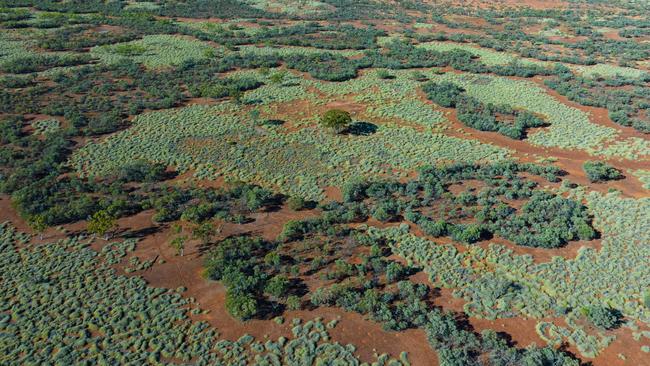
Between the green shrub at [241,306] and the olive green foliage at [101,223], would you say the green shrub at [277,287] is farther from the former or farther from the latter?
the olive green foliage at [101,223]

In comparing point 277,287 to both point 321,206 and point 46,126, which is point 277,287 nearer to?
point 321,206

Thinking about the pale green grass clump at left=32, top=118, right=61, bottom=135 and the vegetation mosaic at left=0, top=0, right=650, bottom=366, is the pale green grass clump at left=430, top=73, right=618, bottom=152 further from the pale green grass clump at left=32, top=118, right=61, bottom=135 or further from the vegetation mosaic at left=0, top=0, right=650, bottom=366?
the pale green grass clump at left=32, top=118, right=61, bottom=135

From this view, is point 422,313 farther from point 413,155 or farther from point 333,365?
point 413,155

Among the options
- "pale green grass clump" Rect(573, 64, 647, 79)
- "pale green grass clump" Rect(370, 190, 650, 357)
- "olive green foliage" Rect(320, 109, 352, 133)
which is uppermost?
"pale green grass clump" Rect(573, 64, 647, 79)

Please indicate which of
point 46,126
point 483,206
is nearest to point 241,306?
point 483,206

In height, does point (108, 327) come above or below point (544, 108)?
below

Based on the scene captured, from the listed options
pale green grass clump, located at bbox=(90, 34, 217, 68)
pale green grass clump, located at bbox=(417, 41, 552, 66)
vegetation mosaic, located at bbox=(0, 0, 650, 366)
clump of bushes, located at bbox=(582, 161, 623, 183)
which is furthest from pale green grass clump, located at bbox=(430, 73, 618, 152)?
pale green grass clump, located at bbox=(90, 34, 217, 68)
